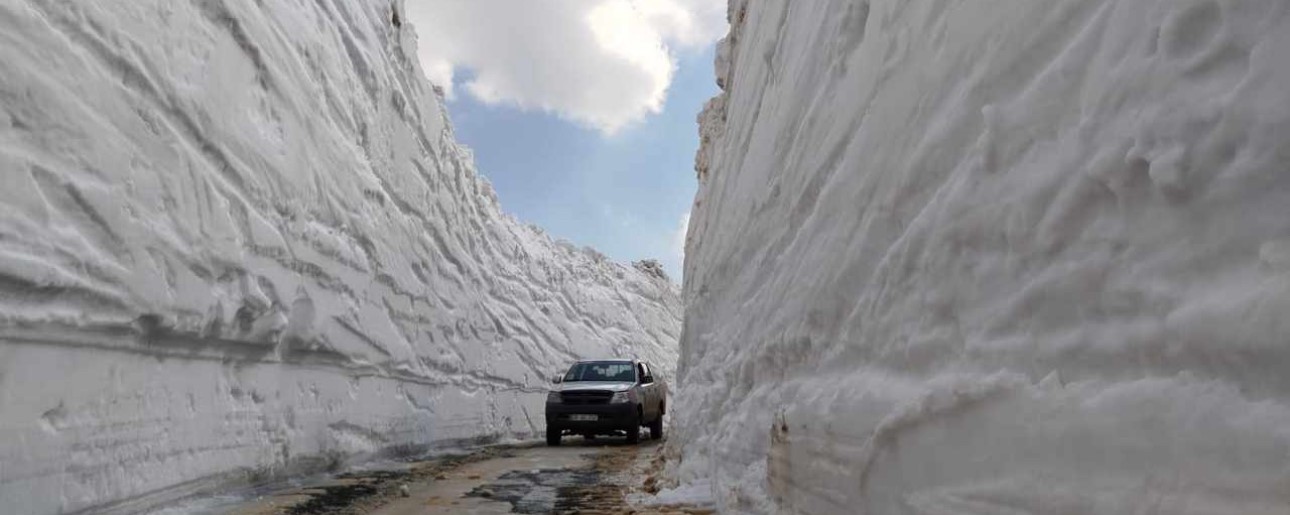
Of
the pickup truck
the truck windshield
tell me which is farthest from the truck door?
the truck windshield

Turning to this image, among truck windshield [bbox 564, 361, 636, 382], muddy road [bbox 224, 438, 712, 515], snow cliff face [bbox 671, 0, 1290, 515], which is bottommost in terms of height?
muddy road [bbox 224, 438, 712, 515]

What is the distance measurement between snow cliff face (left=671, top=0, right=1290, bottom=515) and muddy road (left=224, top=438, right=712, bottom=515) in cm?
256

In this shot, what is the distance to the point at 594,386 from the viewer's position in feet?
49.1

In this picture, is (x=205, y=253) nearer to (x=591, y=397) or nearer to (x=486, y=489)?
(x=486, y=489)

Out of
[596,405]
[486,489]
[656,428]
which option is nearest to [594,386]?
[596,405]

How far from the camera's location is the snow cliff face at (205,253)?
5145 millimetres

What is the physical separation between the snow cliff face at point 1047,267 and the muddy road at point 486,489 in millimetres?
2558

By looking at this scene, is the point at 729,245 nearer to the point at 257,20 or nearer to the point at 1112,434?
the point at 257,20

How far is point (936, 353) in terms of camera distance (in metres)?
2.98

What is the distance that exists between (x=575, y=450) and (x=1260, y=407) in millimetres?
12591

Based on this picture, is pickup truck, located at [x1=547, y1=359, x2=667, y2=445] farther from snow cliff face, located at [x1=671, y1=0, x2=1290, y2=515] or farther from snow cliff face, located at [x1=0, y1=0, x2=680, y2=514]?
snow cliff face, located at [x1=671, y1=0, x2=1290, y2=515]

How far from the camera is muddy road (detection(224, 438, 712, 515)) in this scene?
655 cm

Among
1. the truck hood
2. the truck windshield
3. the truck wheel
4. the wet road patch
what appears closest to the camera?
the wet road patch

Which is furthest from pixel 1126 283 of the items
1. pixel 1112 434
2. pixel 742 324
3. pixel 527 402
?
pixel 527 402
